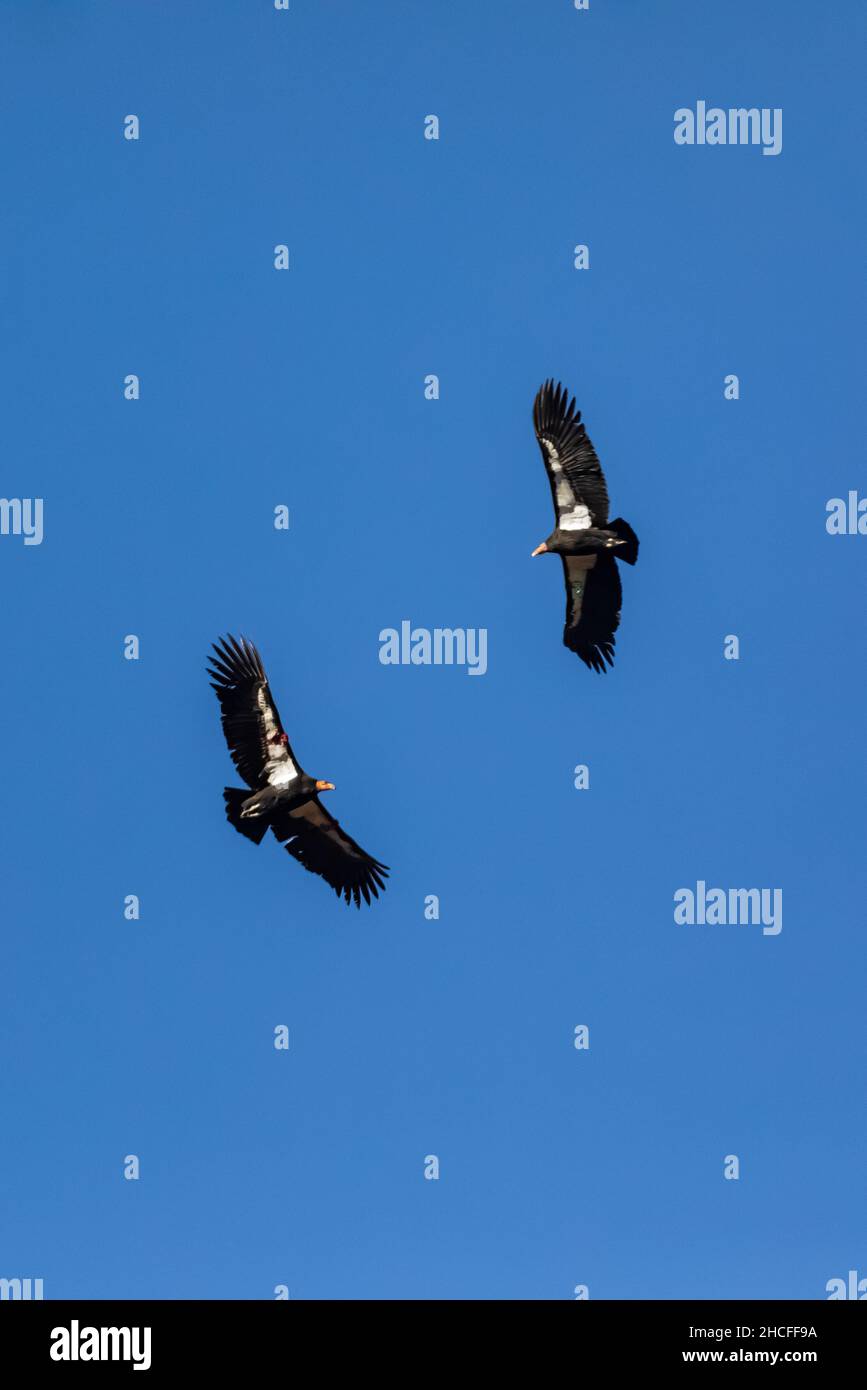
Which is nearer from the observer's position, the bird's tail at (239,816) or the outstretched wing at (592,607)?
the bird's tail at (239,816)

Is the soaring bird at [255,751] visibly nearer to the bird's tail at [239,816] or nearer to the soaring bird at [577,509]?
the bird's tail at [239,816]

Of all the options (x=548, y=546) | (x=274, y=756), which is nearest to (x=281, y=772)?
(x=274, y=756)

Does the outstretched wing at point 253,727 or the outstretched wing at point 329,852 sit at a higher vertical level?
the outstretched wing at point 253,727

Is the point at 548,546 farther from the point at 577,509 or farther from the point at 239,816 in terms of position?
the point at 239,816

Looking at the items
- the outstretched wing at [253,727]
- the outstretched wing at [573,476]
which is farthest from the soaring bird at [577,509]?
the outstretched wing at [253,727]

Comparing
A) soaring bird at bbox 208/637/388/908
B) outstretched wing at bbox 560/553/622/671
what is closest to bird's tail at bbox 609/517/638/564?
outstretched wing at bbox 560/553/622/671
